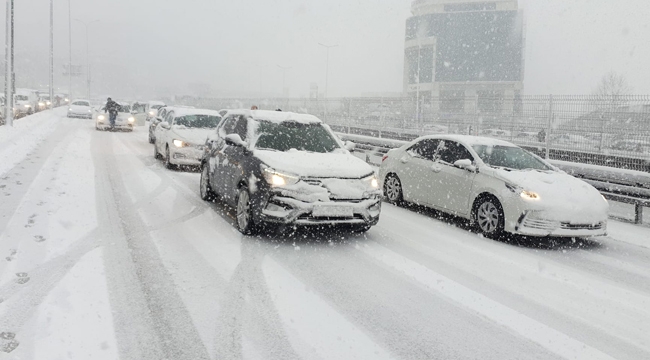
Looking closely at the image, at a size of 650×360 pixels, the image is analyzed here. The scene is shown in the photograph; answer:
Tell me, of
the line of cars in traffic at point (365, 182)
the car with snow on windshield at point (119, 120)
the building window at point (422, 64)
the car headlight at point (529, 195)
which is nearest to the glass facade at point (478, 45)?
the building window at point (422, 64)

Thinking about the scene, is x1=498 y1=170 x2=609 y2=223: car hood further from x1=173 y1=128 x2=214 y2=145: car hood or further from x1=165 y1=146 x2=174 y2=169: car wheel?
x1=165 y1=146 x2=174 y2=169: car wheel

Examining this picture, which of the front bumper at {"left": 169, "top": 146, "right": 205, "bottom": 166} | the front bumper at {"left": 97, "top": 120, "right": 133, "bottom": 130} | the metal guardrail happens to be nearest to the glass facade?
the front bumper at {"left": 97, "top": 120, "right": 133, "bottom": 130}

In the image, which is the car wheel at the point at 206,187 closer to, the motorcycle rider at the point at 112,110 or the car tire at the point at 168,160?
the car tire at the point at 168,160

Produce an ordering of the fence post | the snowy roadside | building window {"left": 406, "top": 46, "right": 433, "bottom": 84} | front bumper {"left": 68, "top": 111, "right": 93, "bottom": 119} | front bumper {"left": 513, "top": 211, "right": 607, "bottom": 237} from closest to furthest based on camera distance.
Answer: front bumper {"left": 513, "top": 211, "right": 607, "bottom": 237}, the snowy roadside, the fence post, front bumper {"left": 68, "top": 111, "right": 93, "bottom": 119}, building window {"left": 406, "top": 46, "right": 433, "bottom": 84}

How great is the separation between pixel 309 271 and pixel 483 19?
5040 inches

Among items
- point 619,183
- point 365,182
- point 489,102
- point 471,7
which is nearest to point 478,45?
point 471,7

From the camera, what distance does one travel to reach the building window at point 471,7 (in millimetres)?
123812

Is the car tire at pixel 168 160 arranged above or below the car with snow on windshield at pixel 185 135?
below

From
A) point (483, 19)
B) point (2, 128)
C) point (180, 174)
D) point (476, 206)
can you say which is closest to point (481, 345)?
point (476, 206)

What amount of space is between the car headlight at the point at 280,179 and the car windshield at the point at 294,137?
3.37ft

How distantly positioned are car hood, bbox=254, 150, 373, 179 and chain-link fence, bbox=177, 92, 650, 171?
740cm

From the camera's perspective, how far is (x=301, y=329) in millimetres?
4320

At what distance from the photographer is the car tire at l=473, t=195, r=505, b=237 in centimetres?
789

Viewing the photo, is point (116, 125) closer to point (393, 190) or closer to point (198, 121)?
point (198, 121)
